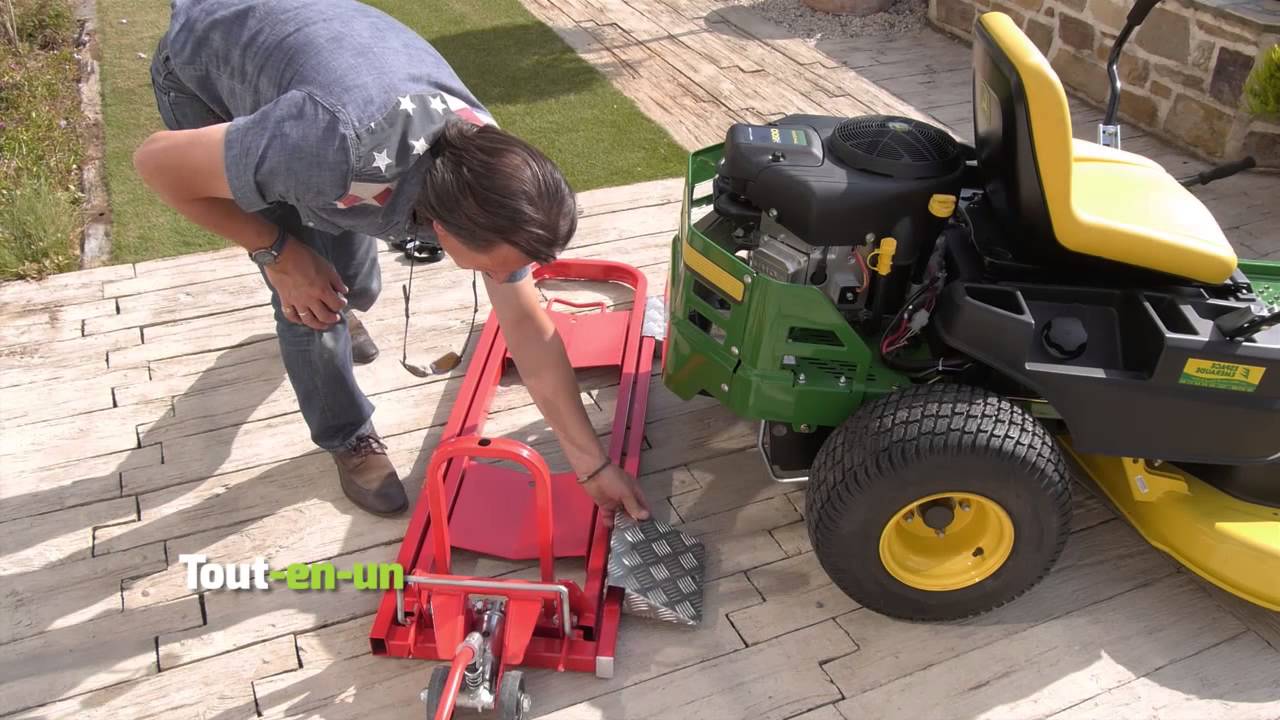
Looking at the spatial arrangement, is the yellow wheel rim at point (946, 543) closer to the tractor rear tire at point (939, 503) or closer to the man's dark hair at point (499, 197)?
the tractor rear tire at point (939, 503)

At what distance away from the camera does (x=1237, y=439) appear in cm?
221

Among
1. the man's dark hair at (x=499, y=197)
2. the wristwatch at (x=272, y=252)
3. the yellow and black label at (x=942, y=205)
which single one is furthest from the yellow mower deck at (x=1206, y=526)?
the wristwatch at (x=272, y=252)

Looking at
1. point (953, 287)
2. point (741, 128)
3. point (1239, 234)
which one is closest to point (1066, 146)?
point (953, 287)

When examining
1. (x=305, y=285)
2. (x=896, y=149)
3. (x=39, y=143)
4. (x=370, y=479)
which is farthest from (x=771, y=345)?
(x=39, y=143)

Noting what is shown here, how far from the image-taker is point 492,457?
2.25 m

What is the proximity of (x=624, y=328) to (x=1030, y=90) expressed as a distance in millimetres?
1563

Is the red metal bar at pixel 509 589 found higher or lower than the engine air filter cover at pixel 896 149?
lower

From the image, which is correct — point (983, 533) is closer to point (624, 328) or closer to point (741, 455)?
point (741, 455)

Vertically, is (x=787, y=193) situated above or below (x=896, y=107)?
above

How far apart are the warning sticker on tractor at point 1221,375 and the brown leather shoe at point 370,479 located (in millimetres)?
1903

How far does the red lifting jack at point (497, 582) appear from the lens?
2.11m

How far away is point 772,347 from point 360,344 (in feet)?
4.99

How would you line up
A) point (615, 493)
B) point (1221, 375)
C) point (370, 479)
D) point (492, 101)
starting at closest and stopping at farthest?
point (1221, 375) < point (615, 493) < point (370, 479) < point (492, 101)

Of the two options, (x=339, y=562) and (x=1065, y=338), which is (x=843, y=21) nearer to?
(x=1065, y=338)
